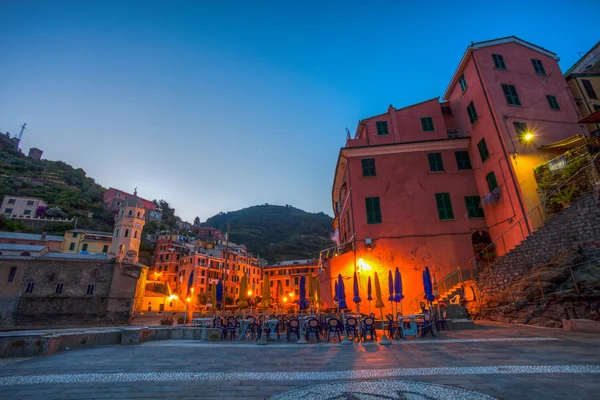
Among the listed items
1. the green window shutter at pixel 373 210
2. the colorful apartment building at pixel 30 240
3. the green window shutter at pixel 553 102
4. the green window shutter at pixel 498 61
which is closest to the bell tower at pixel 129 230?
the colorful apartment building at pixel 30 240

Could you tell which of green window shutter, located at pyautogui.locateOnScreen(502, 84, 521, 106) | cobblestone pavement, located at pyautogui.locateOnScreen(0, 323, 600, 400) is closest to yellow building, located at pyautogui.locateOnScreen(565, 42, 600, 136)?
green window shutter, located at pyautogui.locateOnScreen(502, 84, 521, 106)

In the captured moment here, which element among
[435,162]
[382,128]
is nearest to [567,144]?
[435,162]

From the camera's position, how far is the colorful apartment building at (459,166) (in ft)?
54.6

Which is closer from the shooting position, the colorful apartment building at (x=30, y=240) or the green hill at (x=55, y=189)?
the colorful apartment building at (x=30, y=240)

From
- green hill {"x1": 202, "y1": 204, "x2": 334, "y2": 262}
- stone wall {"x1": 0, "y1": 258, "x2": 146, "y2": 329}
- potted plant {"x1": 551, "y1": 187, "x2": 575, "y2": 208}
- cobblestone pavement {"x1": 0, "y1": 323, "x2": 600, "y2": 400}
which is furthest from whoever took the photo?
green hill {"x1": 202, "y1": 204, "x2": 334, "y2": 262}

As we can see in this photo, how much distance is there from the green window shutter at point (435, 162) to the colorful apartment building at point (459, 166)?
0.23 ft

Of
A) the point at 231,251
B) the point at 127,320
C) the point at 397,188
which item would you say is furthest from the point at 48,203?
the point at 397,188

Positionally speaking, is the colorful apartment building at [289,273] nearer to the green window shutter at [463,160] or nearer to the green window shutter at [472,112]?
the green window shutter at [463,160]

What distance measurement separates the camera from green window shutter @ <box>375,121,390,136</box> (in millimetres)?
20969

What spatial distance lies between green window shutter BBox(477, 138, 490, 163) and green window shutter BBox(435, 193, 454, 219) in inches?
125

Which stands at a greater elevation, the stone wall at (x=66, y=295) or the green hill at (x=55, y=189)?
the green hill at (x=55, y=189)

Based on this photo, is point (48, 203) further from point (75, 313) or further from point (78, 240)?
point (75, 313)

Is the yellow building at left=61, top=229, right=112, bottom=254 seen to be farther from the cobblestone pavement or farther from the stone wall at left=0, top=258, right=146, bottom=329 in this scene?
the cobblestone pavement

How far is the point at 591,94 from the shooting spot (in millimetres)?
19750
